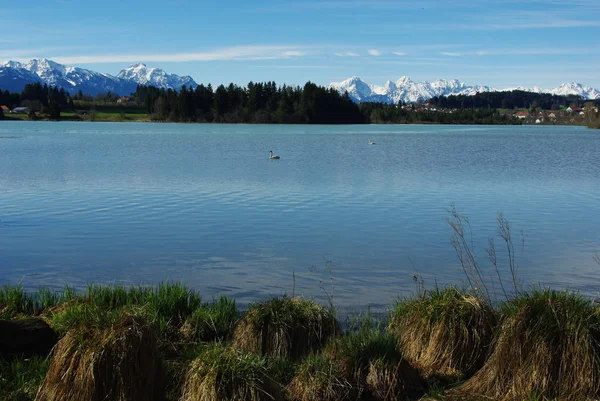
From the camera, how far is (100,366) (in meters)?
5.65

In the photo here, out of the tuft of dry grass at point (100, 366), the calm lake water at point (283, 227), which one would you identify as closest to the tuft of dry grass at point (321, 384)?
the tuft of dry grass at point (100, 366)

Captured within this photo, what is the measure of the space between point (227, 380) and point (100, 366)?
3.57ft

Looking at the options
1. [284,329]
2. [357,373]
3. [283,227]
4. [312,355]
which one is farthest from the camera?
[283,227]

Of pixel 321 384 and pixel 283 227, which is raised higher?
pixel 321 384

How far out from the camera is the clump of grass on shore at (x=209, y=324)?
823cm

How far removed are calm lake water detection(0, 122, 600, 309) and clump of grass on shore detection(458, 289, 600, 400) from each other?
4123 mm

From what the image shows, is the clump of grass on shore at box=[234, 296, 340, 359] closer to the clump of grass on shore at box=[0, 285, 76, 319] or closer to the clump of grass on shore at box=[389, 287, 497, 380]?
the clump of grass on shore at box=[389, 287, 497, 380]

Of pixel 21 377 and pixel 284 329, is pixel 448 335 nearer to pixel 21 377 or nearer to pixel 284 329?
pixel 284 329

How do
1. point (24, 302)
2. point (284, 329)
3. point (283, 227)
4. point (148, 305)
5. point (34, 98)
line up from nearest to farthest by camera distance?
point (284, 329) < point (148, 305) < point (24, 302) < point (283, 227) < point (34, 98)

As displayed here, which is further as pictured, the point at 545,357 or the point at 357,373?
the point at 357,373

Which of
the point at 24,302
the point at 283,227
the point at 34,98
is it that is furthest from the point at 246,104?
the point at 24,302

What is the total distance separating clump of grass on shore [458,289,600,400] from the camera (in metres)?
6.35

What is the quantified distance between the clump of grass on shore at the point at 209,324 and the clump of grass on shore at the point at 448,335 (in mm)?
2169

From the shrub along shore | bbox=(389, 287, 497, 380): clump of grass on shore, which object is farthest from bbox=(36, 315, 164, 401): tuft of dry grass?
bbox=(389, 287, 497, 380): clump of grass on shore
